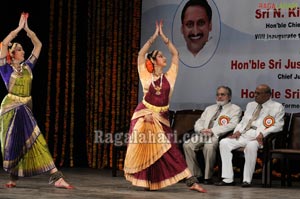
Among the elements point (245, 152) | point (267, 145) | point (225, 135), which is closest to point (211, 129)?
point (225, 135)

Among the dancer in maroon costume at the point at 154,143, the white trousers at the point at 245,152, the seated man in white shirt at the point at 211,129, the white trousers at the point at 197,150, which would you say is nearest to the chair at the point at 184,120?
the seated man in white shirt at the point at 211,129

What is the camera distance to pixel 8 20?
9836 millimetres

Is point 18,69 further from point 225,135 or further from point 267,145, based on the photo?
point 267,145

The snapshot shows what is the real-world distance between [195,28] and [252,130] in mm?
1746

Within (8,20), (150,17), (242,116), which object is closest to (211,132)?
(242,116)

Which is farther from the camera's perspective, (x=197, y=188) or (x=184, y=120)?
(x=184, y=120)

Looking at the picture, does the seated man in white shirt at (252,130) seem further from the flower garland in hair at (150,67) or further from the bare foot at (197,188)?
the flower garland in hair at (150,67)

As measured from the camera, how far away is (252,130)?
848 centimetres

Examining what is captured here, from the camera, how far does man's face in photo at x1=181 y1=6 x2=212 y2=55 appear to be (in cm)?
951

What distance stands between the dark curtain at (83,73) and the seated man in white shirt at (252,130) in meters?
1.98

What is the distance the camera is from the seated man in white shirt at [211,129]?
8.43 meters

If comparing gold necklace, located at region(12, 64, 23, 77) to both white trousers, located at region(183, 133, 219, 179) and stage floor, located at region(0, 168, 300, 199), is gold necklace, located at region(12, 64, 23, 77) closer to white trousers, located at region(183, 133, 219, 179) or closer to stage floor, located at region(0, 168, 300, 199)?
stage floor, located at region(0, 168, 300, 199)

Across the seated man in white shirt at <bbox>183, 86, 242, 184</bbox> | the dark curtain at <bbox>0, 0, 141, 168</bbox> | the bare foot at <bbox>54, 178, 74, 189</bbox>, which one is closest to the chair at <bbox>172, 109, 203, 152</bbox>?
the seated man in white shirt at <bbox>183, 86, 242, 184</bbox>

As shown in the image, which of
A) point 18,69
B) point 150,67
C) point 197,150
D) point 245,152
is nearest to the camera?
point 18,69
